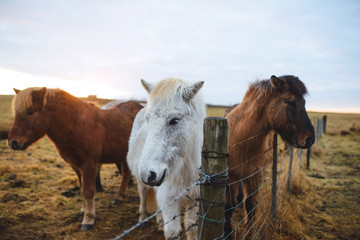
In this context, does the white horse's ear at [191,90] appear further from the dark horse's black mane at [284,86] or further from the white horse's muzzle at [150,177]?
the dark horse's black mane at [284,86]

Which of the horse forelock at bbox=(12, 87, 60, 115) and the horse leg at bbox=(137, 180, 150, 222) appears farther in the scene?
the horse leg at bbox=(137, 180, 150, 222)

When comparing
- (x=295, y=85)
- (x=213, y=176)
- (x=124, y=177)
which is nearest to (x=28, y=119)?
(x=124, y=177)

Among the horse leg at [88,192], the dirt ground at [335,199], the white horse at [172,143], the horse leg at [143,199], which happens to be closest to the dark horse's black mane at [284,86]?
the white horse at [172,143]

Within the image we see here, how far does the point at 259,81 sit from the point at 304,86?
0.57 m

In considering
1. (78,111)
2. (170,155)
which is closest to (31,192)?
(78,111)

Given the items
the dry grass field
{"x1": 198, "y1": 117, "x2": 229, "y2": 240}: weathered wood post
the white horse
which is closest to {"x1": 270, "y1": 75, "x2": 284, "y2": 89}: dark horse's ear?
the white horse

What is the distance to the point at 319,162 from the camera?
8430 millimetres

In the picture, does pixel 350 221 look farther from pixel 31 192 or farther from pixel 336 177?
pixel 31 192

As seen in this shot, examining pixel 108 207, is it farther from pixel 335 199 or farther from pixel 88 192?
pixel 335 199

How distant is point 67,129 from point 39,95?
73 centimetres

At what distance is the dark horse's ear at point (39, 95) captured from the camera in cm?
352

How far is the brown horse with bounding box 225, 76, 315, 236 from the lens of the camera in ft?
8.46

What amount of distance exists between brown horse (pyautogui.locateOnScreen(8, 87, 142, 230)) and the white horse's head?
7.34 ft

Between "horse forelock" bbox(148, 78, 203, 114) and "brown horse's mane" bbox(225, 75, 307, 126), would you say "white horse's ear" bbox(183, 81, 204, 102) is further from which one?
"brown horse's mane" bbox(225, 75, 307, 126)
